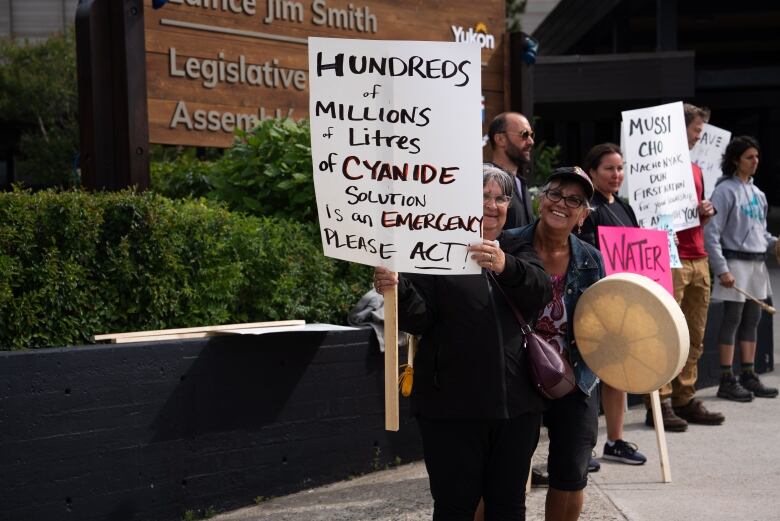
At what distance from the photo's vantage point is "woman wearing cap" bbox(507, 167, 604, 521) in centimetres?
413

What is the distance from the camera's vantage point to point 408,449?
6.51 metres

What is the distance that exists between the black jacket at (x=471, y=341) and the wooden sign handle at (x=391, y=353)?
51 millimetres

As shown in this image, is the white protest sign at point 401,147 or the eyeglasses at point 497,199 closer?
the white protest sign at point 401,147

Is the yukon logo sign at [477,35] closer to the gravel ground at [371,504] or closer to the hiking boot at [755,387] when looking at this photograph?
the hiking boot at [755,387]

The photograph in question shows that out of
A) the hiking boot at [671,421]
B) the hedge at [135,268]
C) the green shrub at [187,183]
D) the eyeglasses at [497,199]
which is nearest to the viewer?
the eyeglasses at [497,199]

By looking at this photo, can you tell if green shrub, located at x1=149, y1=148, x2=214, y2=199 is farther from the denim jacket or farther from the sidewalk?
the denim jacket

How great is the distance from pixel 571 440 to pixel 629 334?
49 cm

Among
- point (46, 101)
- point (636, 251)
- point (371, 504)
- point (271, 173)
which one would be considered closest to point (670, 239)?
point (636, 251)

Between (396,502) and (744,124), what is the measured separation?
40578mm

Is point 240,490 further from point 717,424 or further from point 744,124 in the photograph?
point 744,124

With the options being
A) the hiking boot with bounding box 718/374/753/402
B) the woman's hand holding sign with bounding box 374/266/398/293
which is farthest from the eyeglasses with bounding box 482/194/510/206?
the hiking boot with bounding box 718/374/753/402

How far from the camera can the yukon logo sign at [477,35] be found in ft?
28.9

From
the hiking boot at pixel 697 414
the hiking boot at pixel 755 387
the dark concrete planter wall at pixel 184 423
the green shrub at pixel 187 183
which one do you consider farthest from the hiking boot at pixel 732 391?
the green shrub at pixel 187 183

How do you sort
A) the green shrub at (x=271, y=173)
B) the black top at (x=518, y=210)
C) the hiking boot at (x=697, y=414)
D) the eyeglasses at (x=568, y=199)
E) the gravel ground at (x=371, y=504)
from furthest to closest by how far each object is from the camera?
the hiking boot at (x=697, y=414)
the green shrub at (x=271, y=173)
the black top at (x=518, y=210)
the gravel ground at (x=371, y=504)
the eyeglasses at (x=568, y=199)
